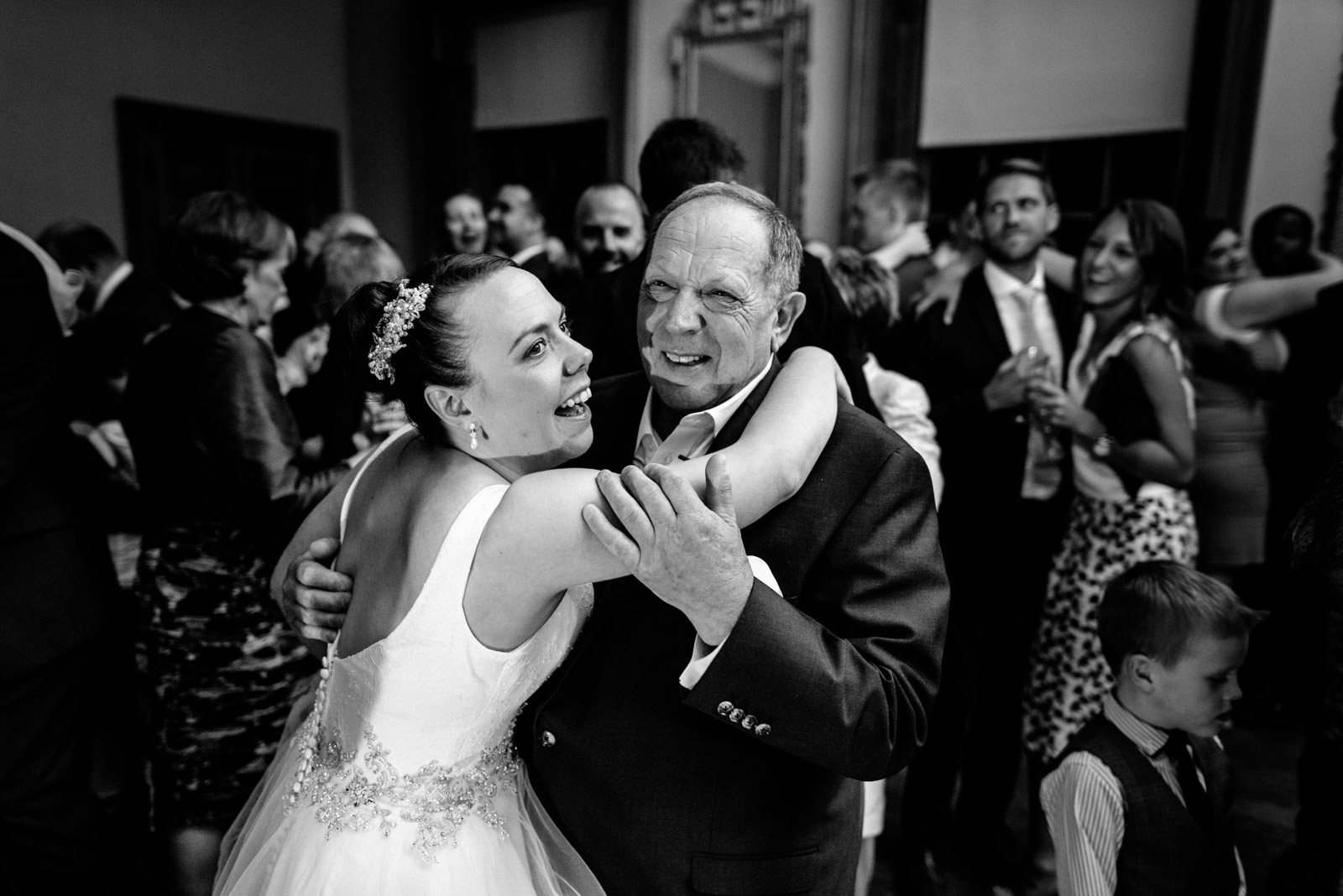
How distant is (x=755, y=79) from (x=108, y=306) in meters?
4.05

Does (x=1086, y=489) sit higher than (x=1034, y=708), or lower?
higher

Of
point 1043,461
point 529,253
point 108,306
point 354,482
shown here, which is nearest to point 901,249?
point 1043,461

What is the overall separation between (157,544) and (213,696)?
0.38 metres

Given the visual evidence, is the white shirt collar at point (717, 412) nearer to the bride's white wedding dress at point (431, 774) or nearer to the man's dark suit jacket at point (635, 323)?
the bride's white wedding dress at point (431, 774)

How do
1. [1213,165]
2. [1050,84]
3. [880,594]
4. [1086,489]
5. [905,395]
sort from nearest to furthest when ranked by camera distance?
[880,594], [905,395], [1086,489], [1213,165], [1050,84]

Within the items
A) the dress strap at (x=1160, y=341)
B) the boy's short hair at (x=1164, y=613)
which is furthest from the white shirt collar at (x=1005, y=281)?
the boy's short hair at (x=1164, y=613)

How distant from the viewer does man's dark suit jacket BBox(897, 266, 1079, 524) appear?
9.20ft

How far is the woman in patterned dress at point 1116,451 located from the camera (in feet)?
8.41

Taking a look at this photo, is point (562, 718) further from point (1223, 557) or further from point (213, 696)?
point (1223, 557)

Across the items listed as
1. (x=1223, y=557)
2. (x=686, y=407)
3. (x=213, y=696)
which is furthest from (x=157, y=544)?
(x=1223, y=557)

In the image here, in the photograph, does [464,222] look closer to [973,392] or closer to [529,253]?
[529,253]

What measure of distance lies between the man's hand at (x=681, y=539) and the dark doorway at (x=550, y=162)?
648 centimetres

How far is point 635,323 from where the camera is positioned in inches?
87.4

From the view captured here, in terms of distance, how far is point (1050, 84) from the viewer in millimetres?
5441
